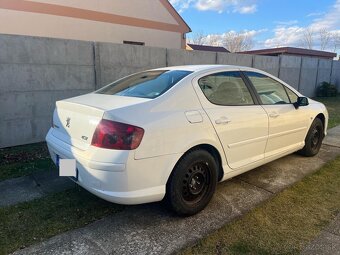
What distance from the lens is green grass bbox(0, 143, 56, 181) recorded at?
402 cm

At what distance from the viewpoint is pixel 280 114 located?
A: 3770mm

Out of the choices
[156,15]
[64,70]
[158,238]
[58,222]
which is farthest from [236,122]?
[156,15]

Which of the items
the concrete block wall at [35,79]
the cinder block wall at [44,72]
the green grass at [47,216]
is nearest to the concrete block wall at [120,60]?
the cinder block wall at [44,72]

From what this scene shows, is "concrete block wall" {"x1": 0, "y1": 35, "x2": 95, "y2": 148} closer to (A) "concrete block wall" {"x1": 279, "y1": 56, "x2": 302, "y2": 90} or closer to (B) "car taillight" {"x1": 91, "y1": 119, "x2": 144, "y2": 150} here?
(B) "car taillight" {"x1": 91, "y1": 119, "x2": 144, "y2": 150}

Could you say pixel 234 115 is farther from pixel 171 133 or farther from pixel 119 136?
pixel 119 136

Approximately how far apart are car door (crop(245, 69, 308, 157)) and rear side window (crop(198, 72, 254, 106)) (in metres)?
0.23

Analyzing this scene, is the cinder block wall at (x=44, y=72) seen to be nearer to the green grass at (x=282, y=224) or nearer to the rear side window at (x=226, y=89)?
the rear side window at (x=226, y=89)

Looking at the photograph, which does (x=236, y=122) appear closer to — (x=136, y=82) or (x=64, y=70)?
(x=136, y=82)

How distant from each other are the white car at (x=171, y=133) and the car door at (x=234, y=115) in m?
0.01

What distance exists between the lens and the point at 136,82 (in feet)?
11.0

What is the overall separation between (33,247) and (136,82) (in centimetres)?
197

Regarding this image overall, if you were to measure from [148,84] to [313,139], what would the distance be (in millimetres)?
3137

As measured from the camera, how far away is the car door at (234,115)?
299 cm

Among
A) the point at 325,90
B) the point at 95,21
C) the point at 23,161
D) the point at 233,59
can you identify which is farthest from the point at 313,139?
the point at 325,90
